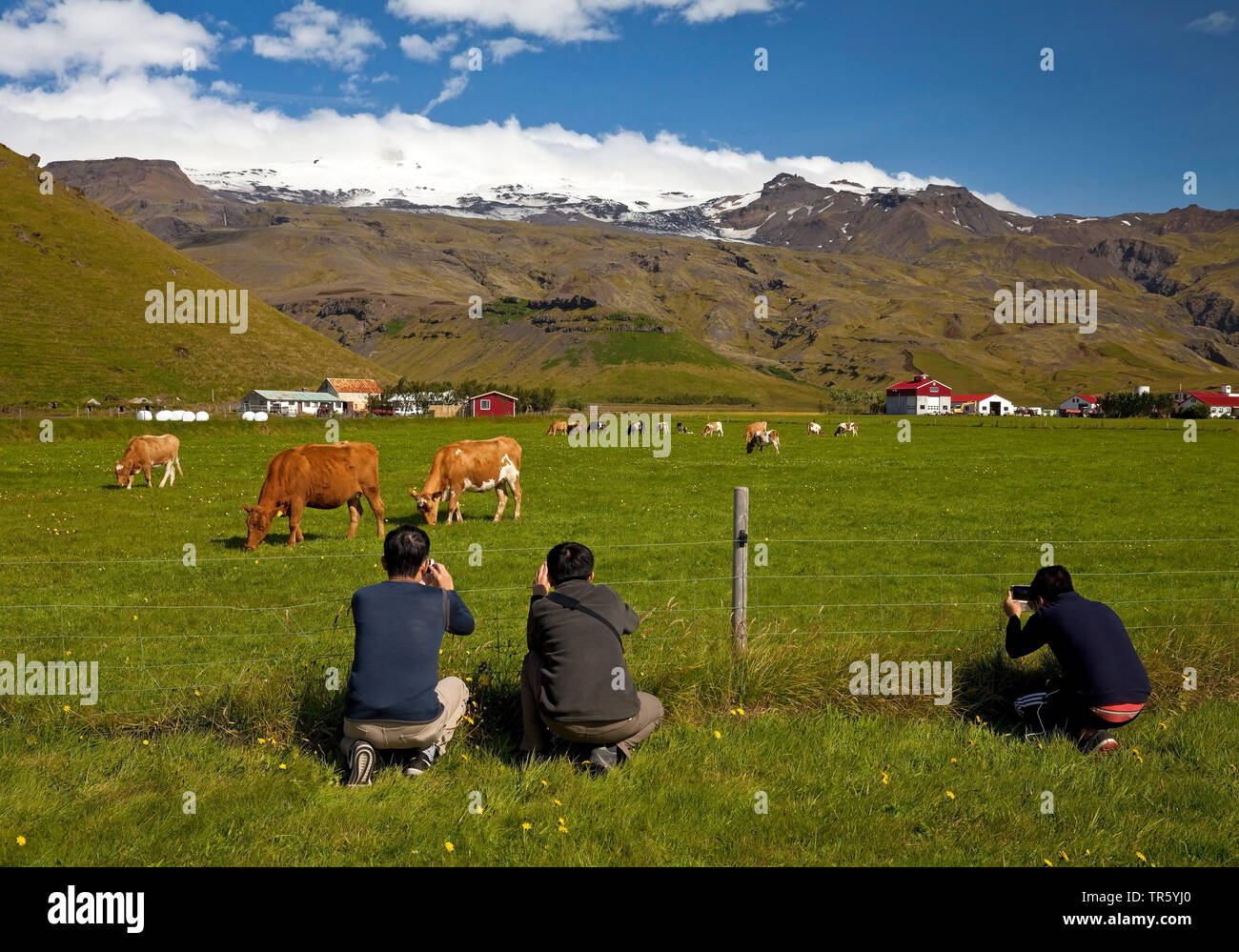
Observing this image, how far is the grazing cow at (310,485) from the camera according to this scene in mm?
20156

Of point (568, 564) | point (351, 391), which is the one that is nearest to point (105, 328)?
point (351, 391)

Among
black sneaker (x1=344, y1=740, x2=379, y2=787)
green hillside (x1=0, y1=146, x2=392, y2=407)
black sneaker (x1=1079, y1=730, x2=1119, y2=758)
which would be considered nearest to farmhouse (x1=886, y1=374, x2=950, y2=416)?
green hillside (x1=0, y1=146, x2=392, y2=407)

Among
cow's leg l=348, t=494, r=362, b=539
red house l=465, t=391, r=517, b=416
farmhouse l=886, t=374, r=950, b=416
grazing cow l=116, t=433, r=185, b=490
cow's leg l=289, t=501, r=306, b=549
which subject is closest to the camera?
cow's leg l=289, t=501, r=306, b=549

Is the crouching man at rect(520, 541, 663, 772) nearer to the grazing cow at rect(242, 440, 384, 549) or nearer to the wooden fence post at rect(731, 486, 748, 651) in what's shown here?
the wooden fence post at rect(731, 486, 748, 651)

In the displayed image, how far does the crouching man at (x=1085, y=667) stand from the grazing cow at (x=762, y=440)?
4737 centimetres

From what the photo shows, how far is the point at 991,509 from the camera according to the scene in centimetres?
2734

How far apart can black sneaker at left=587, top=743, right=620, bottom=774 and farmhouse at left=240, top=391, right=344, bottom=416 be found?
137155 mm

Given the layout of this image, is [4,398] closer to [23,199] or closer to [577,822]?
[23,199]

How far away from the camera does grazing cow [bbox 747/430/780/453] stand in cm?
5578

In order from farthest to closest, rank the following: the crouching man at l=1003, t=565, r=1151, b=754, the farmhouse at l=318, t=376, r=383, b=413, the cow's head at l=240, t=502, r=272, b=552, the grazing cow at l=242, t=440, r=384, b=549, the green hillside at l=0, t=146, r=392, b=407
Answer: the farmhouse at l=318, t=376, r=383, b=413 < the green hillside at l=0, t=146, r=392, b=407 < the grazing cow at l=242, t=440, r=384, b=549 < the cow's head at l=240, t=502, r=272, b=552 < the crouching man at l=1003, t=565, r=1151, b=754

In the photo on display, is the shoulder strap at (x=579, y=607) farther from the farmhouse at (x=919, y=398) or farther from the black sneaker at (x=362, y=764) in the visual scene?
the farmhouse at (x=919, y=398)

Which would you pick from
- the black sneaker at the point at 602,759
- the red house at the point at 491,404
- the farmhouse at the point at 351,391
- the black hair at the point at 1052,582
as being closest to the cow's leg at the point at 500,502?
the black sneaker at the point at 602,759

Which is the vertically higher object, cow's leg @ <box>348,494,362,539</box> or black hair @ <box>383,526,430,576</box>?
black hair @ <box>383,526,430,576</box>
